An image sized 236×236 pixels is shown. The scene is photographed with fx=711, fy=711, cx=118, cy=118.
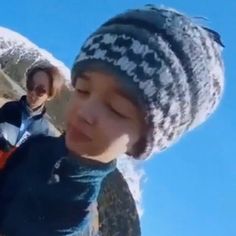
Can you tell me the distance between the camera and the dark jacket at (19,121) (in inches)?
63.9

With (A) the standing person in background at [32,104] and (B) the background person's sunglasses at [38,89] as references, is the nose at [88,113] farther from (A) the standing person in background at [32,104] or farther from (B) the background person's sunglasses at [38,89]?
(B) the background person's sunglasses at [38,89]

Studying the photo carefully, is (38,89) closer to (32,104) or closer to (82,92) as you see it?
(32,104)

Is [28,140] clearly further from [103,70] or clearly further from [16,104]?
[16,104]

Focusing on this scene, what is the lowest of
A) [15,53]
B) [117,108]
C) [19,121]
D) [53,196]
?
[53,196]

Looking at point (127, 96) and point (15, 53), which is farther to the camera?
point (15, 53)

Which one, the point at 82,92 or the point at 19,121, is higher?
the point at 19,121

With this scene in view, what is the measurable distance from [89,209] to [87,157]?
93 mm

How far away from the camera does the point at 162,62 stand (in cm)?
94

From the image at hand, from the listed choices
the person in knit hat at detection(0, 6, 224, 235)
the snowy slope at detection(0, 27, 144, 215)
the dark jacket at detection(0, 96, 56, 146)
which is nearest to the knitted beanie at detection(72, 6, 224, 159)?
the person in knit hat at detection(0, 6, 224, 235)

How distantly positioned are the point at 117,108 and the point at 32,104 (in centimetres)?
103

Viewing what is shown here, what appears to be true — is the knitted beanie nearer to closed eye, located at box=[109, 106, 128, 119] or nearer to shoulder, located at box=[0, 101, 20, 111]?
closed eye, located at box=[109, 106, 128, 119]

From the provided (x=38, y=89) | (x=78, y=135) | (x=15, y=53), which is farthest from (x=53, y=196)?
(x=15, y=53)

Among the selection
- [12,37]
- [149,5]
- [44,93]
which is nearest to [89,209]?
[149,5]

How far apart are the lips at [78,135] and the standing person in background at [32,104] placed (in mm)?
736
